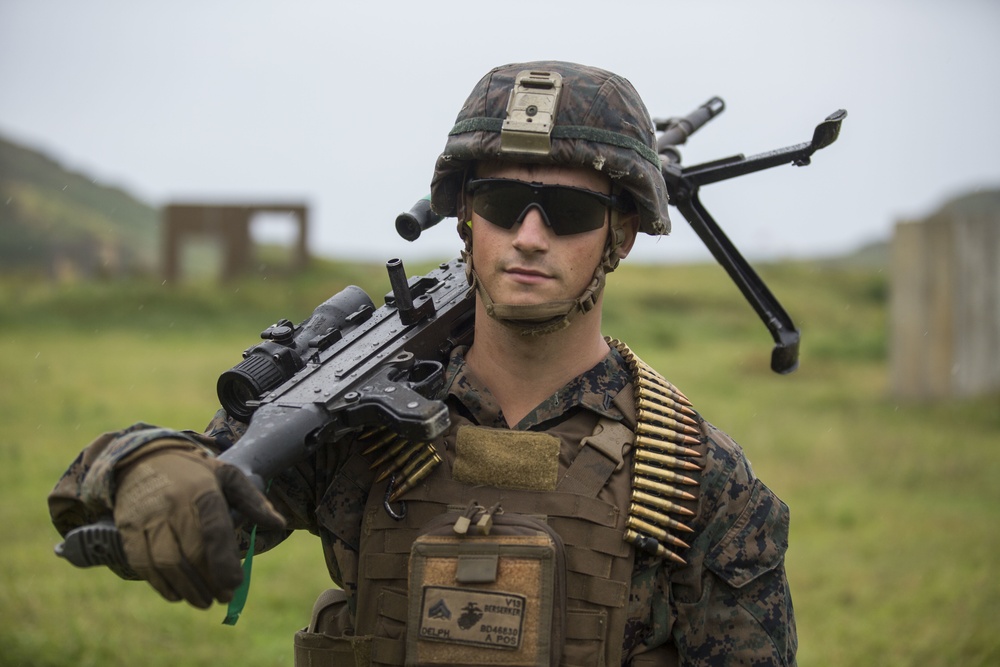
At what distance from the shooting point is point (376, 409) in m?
3.77

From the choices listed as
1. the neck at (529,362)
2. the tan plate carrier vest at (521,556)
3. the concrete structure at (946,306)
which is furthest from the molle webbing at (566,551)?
the concrete structure at (946,306)

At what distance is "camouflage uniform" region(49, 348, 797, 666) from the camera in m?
3.96

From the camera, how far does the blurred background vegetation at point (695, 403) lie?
355 inches

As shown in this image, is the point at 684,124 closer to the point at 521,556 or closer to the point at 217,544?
the point at 521,556

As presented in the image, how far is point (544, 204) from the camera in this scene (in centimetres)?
389

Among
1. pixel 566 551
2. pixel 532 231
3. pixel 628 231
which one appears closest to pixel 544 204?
pixel 532 231

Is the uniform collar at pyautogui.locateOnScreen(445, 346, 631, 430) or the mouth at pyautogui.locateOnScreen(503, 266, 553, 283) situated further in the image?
the uniform collar at pyautogui.locateOnScreen(445, 346, 631, 430)

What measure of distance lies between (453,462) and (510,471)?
21 cm

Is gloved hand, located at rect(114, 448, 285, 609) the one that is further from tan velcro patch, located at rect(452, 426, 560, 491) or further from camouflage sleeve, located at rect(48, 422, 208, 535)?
tan velcro patch, located at rect(452, 426, 560, 491)

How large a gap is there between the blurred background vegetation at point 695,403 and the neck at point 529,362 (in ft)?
16.4

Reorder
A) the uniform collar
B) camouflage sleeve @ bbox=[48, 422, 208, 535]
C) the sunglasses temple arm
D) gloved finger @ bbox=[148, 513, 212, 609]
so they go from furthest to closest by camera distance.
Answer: the sunglasses temple arm, the uniform collar, camouflage sleeve @ bbox=[48, 422, 208, 535], gloved finger @ bbox=[148, 513, 212, 609]

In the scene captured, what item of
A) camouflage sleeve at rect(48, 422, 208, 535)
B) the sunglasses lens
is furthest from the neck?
camouflage sleeve at rect(48, 422, 208, 535)

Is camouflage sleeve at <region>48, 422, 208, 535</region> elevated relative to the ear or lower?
lower

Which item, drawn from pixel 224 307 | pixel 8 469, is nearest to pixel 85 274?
pixel 224 307
